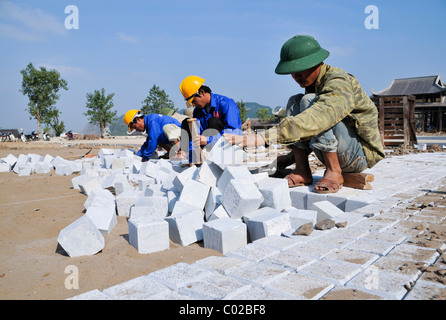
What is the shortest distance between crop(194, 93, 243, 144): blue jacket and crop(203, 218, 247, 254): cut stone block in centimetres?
221

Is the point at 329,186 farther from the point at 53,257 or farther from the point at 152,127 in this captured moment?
the point at 152,127

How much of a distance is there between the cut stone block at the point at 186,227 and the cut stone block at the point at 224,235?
0.57 feet

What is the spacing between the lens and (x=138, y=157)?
6.51m

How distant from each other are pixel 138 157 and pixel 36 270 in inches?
188

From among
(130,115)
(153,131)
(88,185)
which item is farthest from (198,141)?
(130,115)

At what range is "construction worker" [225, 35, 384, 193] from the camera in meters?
2.49

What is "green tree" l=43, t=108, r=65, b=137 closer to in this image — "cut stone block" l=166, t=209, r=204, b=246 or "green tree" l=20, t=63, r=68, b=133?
"green tree" l=20, t=63, r=68, b=133

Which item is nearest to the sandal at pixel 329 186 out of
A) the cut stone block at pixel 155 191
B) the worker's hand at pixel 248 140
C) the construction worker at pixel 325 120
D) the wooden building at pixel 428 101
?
the construction worker at pixel 325 120

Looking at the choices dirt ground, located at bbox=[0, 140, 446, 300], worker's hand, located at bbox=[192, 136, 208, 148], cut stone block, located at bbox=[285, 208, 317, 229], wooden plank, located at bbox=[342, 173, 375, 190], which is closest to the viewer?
dirt ground, located at bbox=[0, 140, 446, 300]

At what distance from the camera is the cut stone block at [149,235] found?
211cm

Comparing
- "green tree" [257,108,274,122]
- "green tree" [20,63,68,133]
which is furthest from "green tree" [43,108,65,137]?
"green tree" [257,108,274,122]

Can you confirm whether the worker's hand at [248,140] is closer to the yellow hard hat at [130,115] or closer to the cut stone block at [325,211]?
the cut stone block at [325,211]
